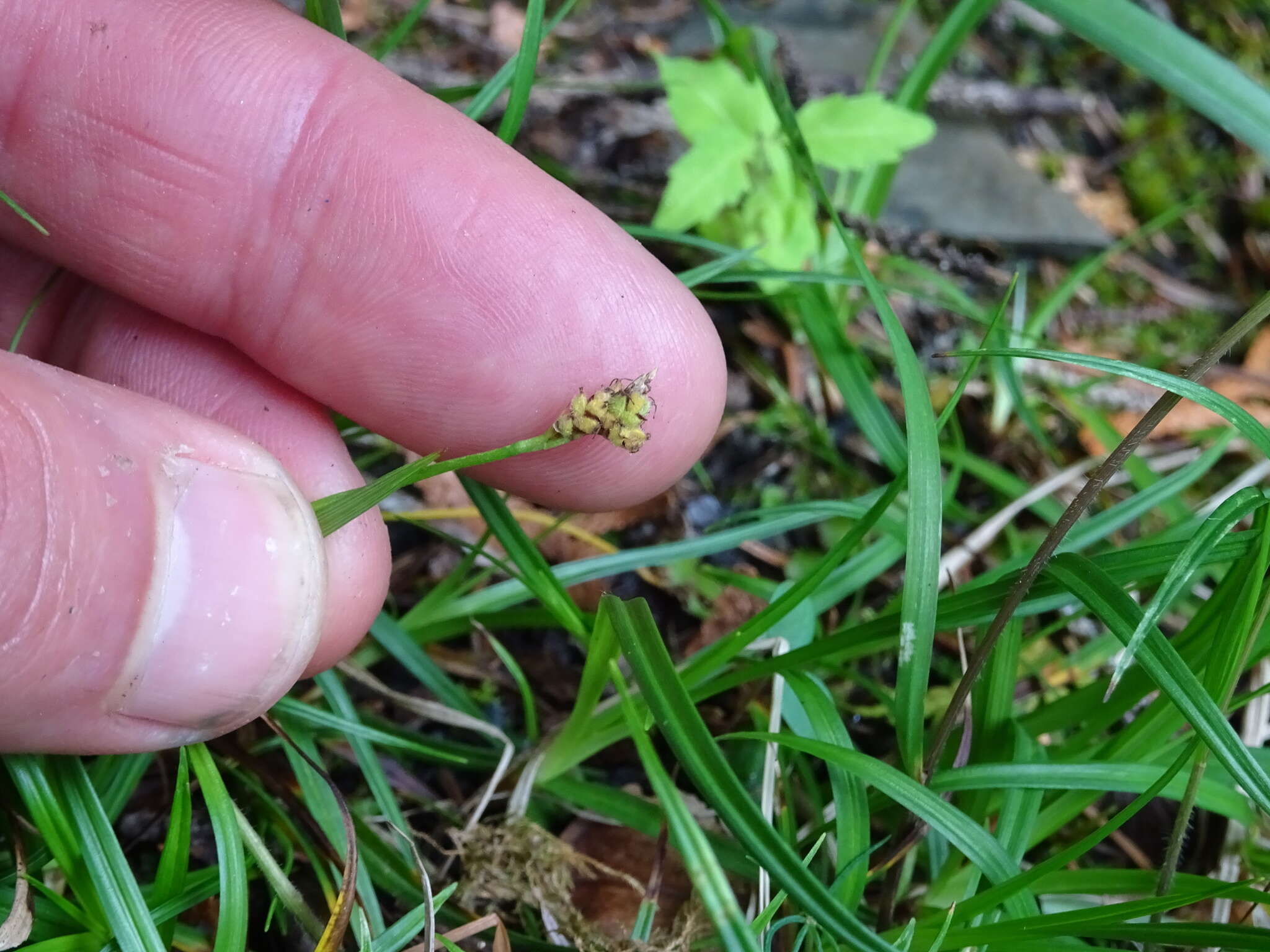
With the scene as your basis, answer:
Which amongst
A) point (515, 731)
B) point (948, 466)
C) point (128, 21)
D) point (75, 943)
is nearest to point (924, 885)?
point (515, 731)

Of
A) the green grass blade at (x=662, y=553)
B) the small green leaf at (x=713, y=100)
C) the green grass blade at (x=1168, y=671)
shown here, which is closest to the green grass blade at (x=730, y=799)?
the green grass blade at (x=1168, y=671)

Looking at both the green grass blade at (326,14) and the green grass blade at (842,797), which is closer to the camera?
the green grass blade at (842,797)

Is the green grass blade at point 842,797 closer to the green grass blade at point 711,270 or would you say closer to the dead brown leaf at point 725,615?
the dead brown leaf at point 725,615

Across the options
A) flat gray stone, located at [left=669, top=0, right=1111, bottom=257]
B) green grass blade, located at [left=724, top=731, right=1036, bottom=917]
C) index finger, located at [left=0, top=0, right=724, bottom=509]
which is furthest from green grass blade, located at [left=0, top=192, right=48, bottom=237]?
flat gray stone, located at [left=669, top=0, right=1111, bottom=257]

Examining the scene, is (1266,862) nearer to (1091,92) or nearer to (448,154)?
(448,154)

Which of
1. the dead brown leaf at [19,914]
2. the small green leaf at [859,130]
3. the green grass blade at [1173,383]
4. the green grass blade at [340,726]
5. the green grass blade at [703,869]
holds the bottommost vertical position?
the dead brown leaf at [19,914]

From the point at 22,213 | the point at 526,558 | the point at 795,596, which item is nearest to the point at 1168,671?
the point at 795,596
